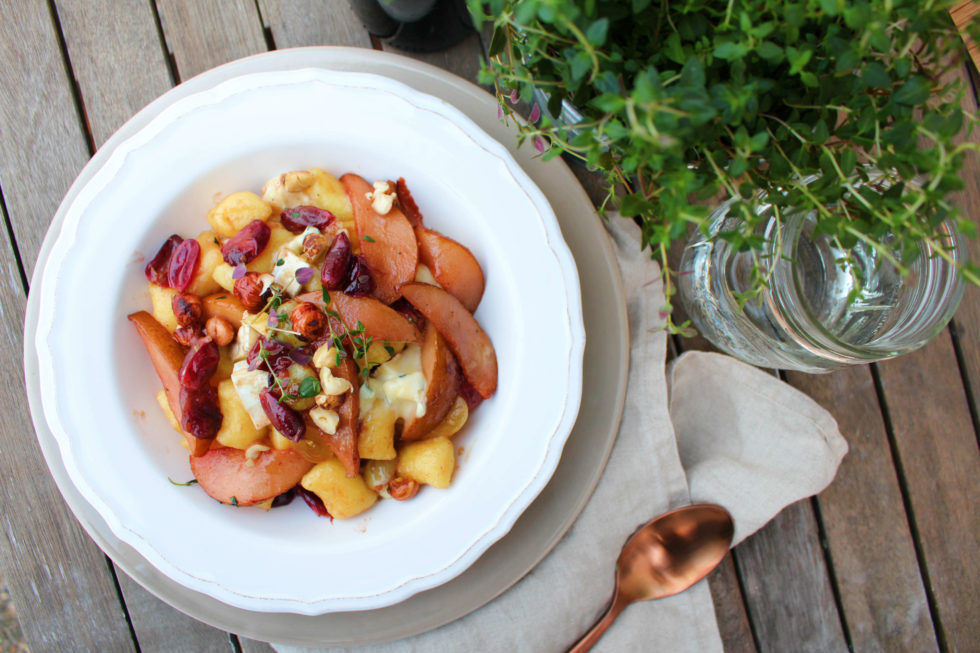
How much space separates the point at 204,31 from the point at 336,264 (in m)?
0.74

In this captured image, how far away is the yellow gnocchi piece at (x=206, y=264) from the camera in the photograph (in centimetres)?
122

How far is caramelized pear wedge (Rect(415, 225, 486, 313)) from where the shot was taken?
1224 mm

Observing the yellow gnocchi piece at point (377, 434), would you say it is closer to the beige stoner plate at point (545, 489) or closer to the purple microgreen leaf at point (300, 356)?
the purple microgreen leaf at point (300, 356)

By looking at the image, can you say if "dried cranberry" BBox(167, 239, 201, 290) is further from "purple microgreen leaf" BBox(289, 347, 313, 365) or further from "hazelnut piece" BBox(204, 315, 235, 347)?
"purple microgreen leaf" BBox(289, 347, 313, 365)

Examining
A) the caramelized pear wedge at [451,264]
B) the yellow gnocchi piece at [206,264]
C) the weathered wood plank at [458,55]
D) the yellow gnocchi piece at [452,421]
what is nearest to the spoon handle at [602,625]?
the yellow gnocchi piece at [452,421]

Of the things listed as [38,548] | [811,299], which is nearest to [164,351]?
[38,548]

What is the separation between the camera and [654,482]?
1.39 m

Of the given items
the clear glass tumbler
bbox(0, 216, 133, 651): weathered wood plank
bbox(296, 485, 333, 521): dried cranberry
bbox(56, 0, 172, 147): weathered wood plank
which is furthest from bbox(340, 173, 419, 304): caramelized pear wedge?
A: bbox(0, 216, 133, 651): weathered wood plank

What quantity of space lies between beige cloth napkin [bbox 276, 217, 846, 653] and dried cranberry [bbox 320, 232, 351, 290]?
57 cm

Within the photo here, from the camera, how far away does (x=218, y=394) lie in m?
1.18

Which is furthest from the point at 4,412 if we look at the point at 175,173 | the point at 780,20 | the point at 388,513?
the point at 780,20

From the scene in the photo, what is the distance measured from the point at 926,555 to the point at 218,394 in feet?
5.62

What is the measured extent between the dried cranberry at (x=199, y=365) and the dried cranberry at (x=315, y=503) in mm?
290

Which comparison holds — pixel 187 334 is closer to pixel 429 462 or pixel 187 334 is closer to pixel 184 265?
pixel 184 265
